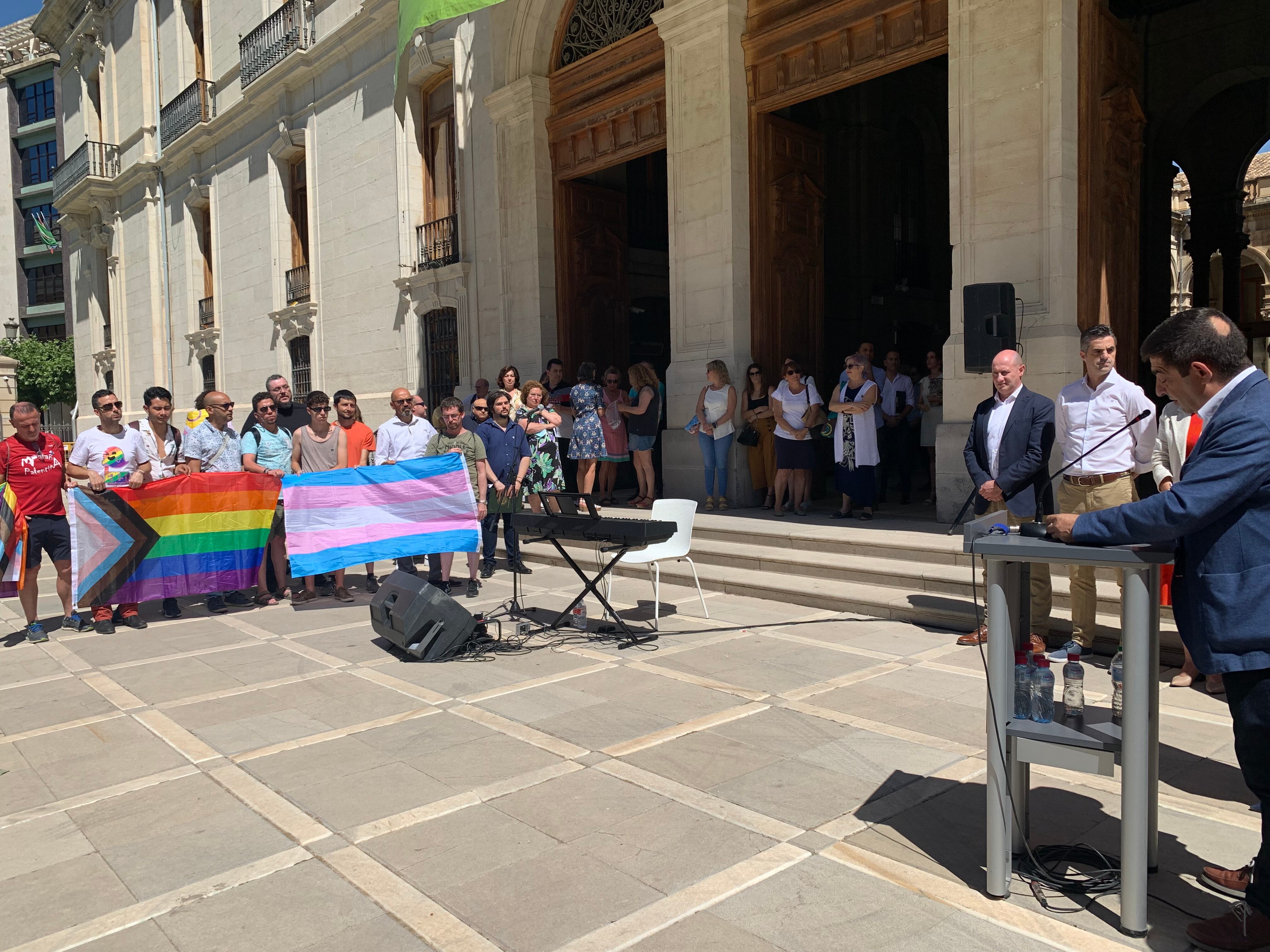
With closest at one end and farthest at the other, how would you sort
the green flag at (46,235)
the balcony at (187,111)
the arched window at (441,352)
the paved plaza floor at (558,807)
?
the paved plaza floor at (558,807), the arched window at (441,352), the balcony at (187,111), the green flag at (46,235)

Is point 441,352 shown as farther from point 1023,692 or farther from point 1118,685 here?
point 1118,685

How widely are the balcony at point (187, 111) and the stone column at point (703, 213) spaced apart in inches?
688

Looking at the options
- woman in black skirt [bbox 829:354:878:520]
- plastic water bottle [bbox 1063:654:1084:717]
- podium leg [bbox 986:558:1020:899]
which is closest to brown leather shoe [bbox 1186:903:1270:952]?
podium leg [bbox 986:558:1020:899]

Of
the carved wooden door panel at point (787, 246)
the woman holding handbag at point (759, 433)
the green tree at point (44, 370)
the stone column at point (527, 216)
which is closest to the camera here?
the woman holding handbag at point (759, 433)

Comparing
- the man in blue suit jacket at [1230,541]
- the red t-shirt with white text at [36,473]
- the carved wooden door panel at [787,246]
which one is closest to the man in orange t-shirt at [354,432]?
the red t-shirt with white text at [36,473]

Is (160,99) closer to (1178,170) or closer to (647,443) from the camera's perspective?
(647,443)

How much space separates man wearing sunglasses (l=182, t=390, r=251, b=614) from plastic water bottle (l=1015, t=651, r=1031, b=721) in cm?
737

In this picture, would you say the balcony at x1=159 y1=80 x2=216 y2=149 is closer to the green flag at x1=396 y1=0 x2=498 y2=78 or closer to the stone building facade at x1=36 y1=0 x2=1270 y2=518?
the stone building facade at x1=36 y1=0 x2=1270 y2=518

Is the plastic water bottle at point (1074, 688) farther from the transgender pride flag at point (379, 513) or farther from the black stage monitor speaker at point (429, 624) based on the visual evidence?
the transgender pride flag at point (379, 513)

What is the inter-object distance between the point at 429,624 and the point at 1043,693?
4.34 meters

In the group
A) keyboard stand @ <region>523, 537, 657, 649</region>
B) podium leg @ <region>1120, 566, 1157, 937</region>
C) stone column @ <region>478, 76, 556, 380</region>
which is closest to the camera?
podium leg @ <region>1120, 566, 1157, 937</region>

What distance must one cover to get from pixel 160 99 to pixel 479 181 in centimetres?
1783

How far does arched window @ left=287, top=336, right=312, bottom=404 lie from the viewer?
21.4 m

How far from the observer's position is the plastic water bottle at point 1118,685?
117 inches
